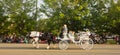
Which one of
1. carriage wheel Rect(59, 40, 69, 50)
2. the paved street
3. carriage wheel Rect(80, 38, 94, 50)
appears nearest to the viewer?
the paved street

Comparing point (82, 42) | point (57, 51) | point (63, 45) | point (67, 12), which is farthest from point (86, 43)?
point (67, 12)

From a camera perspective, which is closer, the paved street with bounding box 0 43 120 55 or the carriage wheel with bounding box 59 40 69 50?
the paved street with bounding box 0 43 120 55

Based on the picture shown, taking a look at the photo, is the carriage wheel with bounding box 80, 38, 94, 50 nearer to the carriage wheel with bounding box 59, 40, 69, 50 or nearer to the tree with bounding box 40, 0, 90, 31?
the carriage wheel with bounding box 59, 40, 69, 50

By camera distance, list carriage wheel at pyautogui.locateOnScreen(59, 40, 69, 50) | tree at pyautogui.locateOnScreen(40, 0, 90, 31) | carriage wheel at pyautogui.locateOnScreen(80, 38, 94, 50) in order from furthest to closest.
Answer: tree at pyautogui.locateOnScreen(40, 0, 90, 31) < carriage wheel at pyautogui.locateOnScreen(59, 40, 69, 50) < carriage wheel at pyautogui.locateOnScreen(80, 38, 94, 50)

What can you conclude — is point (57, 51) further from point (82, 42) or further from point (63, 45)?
point (82, 42)

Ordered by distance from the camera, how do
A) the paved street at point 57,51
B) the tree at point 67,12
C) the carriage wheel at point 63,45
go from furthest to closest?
1. the tree at point 67,12
2. the carriage wheel at point 63,45
3. the paved street at point 57,51

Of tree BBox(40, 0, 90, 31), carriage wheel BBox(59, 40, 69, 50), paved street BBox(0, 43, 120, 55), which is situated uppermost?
tree BBox(40, 0, 90, 31)

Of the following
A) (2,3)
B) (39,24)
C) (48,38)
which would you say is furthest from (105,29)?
(48,38)

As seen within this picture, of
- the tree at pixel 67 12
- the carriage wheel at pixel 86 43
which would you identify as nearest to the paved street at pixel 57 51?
the carriage wheel at pixel 86 43

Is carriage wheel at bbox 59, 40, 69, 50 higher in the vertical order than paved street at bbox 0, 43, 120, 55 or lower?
higher

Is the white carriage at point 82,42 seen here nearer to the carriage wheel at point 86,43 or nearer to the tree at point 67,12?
the carriage wheel at point 86,43

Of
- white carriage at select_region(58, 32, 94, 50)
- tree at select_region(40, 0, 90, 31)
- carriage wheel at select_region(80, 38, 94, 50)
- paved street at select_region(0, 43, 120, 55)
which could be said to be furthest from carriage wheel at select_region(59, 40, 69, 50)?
tree at select_region(40, 0, 90, 31)

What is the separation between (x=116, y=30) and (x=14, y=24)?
15186 mm

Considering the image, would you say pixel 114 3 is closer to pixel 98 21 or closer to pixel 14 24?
pixel 98 21
